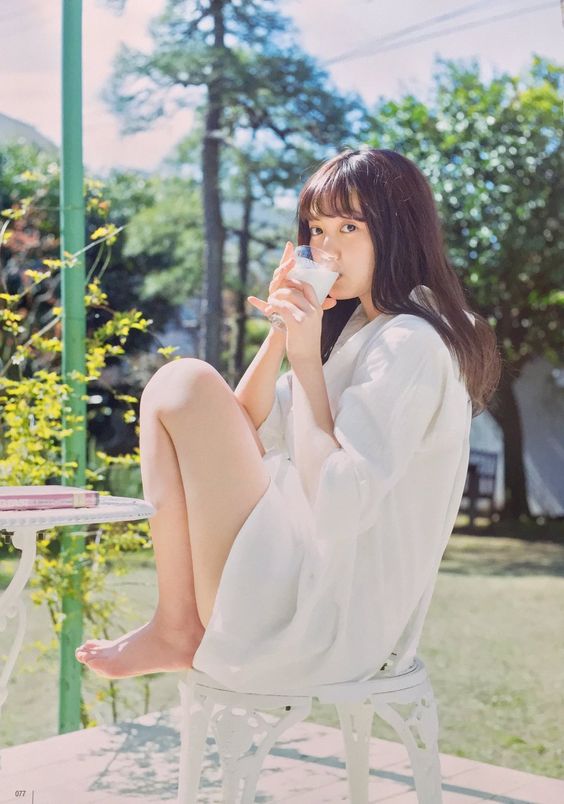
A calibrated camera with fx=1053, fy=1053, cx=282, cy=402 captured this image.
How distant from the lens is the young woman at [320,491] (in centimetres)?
145

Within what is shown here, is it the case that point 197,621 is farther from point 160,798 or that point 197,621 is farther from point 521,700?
point 521,700

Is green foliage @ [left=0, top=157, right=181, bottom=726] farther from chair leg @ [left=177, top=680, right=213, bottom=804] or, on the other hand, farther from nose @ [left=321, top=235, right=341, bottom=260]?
→ chair leg @ [left=177, top=680, right=213, bottom=804]

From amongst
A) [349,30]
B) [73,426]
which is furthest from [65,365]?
[349,30]

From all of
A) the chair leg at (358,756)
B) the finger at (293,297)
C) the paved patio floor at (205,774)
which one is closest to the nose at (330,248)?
the finger at (293,297)

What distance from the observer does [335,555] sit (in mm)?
1465

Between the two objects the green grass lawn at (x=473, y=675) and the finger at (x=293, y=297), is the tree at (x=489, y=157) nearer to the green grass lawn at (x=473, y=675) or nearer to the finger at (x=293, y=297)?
the green grass lawn at (x=473, y=675)

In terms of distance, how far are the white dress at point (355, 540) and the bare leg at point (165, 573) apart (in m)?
0.06

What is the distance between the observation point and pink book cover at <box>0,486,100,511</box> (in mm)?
1428

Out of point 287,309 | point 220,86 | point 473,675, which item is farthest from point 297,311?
point 220,86

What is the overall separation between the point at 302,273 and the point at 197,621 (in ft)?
1.76

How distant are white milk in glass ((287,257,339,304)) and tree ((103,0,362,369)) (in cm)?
482

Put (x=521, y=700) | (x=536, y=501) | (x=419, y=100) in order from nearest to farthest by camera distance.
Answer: (x=521, y=700)
(x=419, y=100)
(x=536, y=501)

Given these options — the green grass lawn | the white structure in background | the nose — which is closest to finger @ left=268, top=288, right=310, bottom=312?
the nose

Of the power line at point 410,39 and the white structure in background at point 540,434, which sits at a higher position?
the power line at point 410,39
